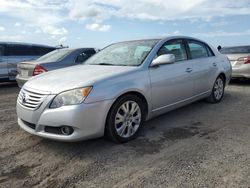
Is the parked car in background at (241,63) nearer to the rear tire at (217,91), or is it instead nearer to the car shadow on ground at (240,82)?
the car shadow on ground at (240,82)

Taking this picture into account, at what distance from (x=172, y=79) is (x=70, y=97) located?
1.89 metres

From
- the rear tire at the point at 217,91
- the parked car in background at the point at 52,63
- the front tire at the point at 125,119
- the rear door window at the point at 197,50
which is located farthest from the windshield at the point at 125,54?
the parked car in background at the point at 52,63

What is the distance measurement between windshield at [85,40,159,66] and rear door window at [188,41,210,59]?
1033mm

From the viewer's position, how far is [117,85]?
3.94m

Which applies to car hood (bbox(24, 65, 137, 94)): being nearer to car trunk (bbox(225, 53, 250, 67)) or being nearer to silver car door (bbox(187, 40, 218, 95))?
silver car door (bbox(187, 40, 218, 95))

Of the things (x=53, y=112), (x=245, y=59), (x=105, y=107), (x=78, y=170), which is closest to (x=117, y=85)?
(x=105, y=107)

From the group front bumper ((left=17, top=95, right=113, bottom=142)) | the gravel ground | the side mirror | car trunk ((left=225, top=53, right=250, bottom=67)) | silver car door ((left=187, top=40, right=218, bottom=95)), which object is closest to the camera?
the gravel ground

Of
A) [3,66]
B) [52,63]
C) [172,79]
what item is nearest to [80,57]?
[52,63]

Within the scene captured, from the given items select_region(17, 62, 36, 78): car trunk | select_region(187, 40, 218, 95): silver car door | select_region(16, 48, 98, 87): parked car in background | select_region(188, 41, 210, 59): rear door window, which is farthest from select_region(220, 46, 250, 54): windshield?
select_region(17, 62, 36, 78): car trunk

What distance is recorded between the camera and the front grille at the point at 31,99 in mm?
3786

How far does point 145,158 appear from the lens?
3.67m

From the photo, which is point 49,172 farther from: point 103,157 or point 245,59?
point 245,59

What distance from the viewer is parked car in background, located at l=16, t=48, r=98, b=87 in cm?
756

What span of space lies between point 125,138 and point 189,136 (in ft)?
3.31
